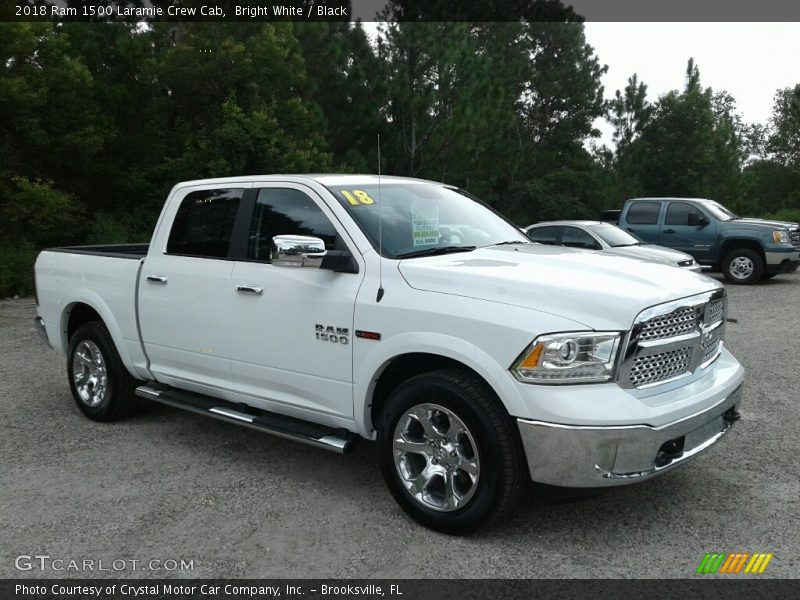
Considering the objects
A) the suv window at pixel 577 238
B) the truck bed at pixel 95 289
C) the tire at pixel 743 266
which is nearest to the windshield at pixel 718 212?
the tire at pixel 743 266

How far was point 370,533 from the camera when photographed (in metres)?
3.74

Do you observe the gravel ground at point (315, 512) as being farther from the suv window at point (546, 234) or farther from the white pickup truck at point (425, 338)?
the suv window at point (546, 234)

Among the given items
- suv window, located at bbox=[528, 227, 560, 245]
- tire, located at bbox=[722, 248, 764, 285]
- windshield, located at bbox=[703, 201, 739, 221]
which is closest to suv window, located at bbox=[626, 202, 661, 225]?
windshield, located at bbox=[703, 201, 739, 221]

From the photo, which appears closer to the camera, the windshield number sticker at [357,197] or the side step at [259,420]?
the side step at [259,420]

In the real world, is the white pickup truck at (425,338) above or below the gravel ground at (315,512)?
above

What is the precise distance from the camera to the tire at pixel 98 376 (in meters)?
5.64

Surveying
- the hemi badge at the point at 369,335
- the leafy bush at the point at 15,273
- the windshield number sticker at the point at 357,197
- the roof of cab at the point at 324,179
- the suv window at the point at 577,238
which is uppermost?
the roof of cab at the point at 324,179

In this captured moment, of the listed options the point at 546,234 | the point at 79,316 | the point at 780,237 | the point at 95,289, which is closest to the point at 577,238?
the point at 546,234

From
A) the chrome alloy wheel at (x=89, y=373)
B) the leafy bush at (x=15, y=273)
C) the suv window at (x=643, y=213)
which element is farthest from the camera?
the suv window at (x=643, y=213)

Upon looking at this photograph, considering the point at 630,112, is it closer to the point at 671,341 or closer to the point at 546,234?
the point at 546,234

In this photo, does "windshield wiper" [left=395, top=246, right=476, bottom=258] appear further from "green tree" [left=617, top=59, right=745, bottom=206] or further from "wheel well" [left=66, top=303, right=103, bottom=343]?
"green tree" [left=617, top=59, right=745, bottom=206]

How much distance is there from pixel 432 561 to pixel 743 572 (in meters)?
1.44

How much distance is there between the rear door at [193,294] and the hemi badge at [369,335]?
1117 mm

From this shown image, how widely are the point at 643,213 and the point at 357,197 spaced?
13250mm
